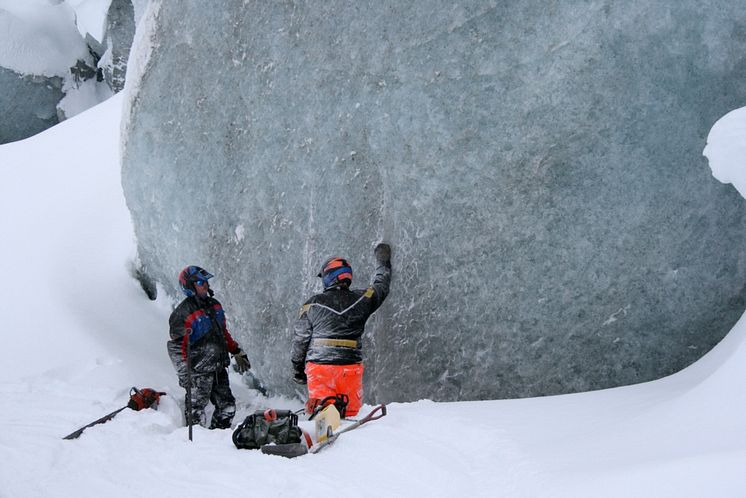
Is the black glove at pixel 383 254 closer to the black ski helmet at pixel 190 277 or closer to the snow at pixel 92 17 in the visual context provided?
the black ski helmet at pixel 190 277

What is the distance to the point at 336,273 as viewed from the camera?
16.7 ft

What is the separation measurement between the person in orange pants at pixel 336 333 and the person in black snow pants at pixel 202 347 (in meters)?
1.02

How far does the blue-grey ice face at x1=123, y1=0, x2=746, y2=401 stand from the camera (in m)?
4.41

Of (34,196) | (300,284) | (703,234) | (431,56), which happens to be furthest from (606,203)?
(34,196)

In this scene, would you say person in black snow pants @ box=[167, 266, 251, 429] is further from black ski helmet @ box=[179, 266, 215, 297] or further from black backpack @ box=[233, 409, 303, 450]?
black backpack @ box=[233, 409, 303, 450]

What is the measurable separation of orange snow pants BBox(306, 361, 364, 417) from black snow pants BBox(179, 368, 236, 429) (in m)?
1.27

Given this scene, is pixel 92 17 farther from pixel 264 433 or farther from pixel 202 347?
pixel 264 433

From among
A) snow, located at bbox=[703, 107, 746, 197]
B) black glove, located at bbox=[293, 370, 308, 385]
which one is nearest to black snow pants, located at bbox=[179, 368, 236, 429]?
black glove, located at bbox=[293, 370, 308, 385]

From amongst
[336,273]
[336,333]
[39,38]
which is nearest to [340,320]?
[336,333]

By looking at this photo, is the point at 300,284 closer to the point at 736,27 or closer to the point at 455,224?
the point at 455,224

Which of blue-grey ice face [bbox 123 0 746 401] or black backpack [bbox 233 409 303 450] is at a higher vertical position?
blue-grey ice face [bbox 123 0 746 401]

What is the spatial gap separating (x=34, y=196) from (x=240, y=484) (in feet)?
24.4

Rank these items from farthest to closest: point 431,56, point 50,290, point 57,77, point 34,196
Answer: point 57,77 < point 34,196 < point 50,290 < point 431,56

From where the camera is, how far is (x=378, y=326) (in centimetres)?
550
